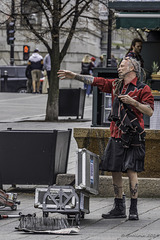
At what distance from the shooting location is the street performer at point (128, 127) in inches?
295

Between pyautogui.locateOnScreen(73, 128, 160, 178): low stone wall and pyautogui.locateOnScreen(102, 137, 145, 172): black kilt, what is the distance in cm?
145

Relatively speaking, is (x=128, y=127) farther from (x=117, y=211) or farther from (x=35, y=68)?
(x=35, y=68)

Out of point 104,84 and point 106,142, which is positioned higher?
point 104,84

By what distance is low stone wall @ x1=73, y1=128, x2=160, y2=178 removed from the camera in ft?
29.9

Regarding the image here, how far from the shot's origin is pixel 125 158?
7.58 m

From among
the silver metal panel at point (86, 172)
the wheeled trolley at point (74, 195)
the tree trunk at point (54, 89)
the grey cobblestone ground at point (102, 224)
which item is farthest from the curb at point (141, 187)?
the tree trunk at point (54, 89)

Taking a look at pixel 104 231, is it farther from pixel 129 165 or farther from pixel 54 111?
pixel 54 111

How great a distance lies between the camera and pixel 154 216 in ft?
25.5

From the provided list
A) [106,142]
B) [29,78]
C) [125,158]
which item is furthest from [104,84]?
[29,78]

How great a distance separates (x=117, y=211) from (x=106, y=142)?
1.65 meters

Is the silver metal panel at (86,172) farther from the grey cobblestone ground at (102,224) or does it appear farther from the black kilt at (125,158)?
the grey cobblestone ground at (102,224)

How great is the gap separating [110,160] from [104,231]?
35.2 inches

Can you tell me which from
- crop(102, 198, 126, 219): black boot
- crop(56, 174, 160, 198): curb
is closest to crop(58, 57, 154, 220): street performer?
crop(102, 198, 126, 219): black boot

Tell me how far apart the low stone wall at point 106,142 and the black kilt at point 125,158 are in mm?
1452
